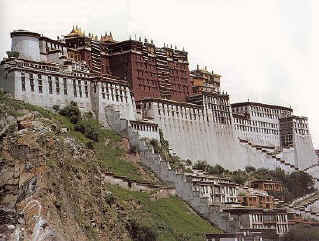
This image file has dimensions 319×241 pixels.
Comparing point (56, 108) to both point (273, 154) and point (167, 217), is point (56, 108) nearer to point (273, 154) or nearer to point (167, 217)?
point (167, 217)

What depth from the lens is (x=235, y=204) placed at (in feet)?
271

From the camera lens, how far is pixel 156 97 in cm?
9938

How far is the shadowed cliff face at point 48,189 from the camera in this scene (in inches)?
1662

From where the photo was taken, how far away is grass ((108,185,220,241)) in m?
65.7

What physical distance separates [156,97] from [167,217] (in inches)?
1251

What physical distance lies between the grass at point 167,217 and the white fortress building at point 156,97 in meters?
13.6

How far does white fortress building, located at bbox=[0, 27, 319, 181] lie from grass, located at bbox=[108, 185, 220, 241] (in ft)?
44.5

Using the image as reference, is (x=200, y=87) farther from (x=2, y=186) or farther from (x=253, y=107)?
(x=2, y=186)

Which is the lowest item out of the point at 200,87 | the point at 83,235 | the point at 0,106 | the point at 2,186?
the point at 83,235

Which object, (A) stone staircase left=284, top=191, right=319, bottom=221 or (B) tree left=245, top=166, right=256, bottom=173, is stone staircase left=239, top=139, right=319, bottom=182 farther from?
(A) stone staircase left=284, top=191, right=319, bottom=221

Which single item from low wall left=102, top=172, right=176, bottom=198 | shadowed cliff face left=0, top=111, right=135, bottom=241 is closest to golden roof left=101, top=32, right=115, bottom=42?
low wall left=102, top=172, right=176, bottom=198

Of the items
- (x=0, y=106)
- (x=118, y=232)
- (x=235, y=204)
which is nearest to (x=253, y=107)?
(x=235, y=204)

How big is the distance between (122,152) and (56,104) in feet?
27.0

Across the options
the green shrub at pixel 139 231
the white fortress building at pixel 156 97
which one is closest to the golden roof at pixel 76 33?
the white fortress building at pixel 156 97
